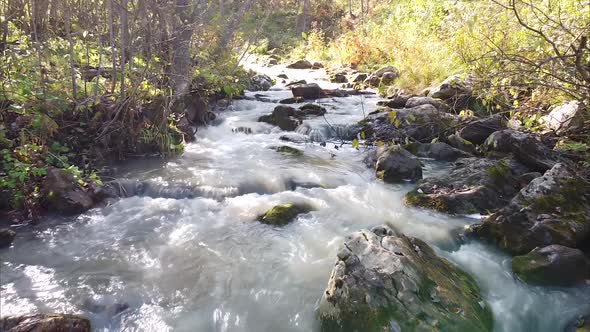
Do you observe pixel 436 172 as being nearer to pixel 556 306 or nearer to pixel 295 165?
pixel 295 165

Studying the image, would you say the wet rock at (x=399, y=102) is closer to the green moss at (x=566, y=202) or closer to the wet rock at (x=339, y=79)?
the wet rock at (x=339, y=79)

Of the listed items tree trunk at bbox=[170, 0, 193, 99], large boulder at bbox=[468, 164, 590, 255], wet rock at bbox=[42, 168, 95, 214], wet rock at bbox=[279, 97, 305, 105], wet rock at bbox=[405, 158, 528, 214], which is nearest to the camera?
large boulder at bbox=[468, 164, 590, 255]

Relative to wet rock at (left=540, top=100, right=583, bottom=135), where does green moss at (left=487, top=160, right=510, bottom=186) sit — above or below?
below

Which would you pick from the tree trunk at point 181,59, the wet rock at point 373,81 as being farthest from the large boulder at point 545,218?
the wet rock at point 373,81

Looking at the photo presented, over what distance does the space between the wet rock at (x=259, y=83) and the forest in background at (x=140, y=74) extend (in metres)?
3.39

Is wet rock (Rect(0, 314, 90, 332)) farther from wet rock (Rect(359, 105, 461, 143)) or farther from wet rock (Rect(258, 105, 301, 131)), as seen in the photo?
wet rock (Rect(258, 105, 301, 131))

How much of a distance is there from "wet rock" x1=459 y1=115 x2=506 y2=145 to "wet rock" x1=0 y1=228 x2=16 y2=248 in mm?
6594

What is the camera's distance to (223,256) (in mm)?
3826

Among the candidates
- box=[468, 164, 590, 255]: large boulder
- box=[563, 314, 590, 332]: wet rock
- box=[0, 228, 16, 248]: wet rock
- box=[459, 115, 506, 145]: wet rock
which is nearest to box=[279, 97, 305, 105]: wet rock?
box=[459, 115, 506, 145]: wet rock

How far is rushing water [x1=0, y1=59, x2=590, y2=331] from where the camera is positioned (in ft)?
9.87

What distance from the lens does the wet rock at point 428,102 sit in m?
7.97

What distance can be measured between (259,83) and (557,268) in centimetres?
1084

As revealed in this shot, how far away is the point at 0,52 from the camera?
16.9 ft

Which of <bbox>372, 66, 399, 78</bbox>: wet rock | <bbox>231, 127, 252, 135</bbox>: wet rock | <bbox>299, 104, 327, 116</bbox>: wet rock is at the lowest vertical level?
→ <bbox>231, 127, 252, 135</bbox>: wet rock
